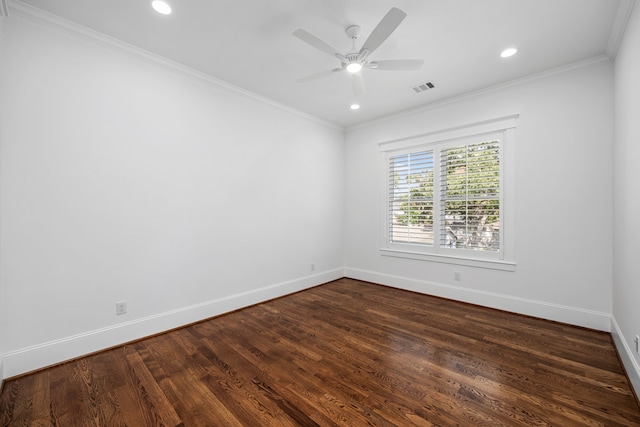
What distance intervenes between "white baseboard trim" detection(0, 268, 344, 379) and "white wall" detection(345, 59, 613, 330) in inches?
114

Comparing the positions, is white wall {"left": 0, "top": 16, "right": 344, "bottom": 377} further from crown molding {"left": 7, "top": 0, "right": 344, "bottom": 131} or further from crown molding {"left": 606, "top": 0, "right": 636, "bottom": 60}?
crown molding {"left": 606, "top": 0, "right": 636, "bottom": 60}

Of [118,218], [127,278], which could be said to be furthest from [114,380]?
[118,218]

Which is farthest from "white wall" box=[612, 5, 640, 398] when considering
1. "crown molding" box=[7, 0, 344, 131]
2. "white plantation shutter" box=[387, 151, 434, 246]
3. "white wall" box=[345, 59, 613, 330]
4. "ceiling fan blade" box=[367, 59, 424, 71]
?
"crown molding" box=[7, 0, 344, 131]

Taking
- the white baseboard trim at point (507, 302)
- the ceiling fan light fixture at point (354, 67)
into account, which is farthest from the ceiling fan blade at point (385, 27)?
the white baseboard trim at point (507, 302)

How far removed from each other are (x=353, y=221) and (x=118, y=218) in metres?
3.66

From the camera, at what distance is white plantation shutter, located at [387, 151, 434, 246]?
4.24 meters

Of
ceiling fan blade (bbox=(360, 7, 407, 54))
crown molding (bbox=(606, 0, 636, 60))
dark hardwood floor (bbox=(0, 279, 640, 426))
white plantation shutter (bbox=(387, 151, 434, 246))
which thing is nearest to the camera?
dark hardwood floor (bbox=(0, 279, 640, 426))

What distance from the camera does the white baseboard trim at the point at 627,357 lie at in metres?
1.89

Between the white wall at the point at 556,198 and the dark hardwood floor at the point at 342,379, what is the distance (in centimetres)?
41

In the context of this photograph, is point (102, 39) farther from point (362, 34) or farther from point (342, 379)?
point (342, 379)

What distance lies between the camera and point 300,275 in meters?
4.48

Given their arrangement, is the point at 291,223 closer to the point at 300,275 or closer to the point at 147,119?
the point at 300,275

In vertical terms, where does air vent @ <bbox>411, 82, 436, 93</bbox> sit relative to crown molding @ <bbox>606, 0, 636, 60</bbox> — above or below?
above

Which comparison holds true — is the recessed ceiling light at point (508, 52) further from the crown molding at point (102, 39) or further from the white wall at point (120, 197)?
the crown molding at point (102, 39)
